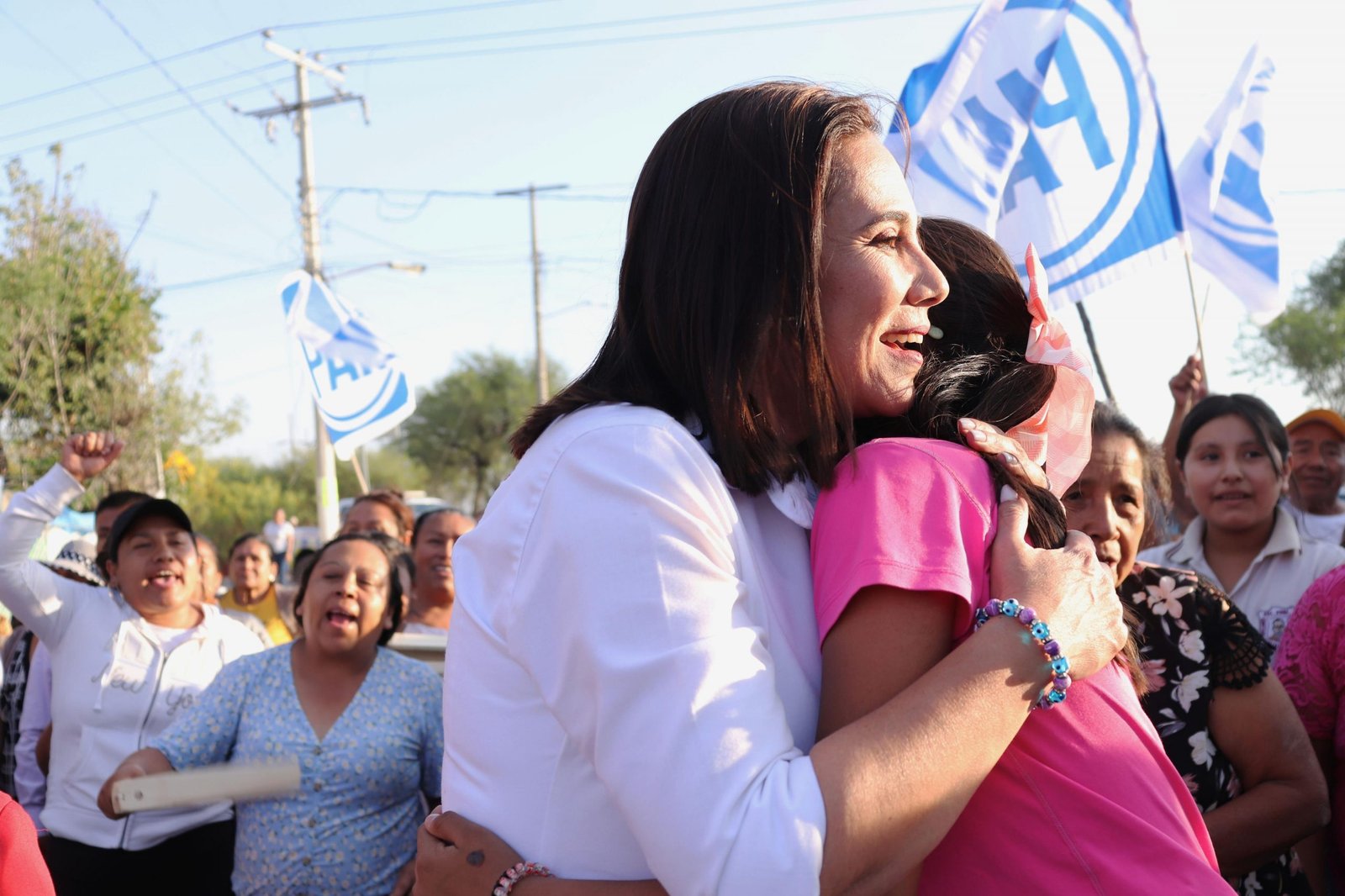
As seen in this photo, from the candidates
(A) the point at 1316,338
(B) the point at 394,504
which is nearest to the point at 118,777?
(B) the point at 394,504

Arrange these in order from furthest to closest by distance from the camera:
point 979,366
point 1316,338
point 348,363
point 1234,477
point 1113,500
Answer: point 1316,338
point 348,363
point 1234,477
point 1113,500
point 979,366

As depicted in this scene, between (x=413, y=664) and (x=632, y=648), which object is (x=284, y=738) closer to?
(x=413, y=664)

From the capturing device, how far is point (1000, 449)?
1557 mm

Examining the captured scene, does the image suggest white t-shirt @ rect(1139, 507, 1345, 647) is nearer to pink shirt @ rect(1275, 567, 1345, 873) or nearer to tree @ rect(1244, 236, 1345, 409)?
pink shirt @ rect(1275, 567, 1345, 873)

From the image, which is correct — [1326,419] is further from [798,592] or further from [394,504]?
[798,592]

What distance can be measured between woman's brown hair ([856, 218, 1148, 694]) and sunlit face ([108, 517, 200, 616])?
3.95m

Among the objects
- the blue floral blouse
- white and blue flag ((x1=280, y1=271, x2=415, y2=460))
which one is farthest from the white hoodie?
white and blue flag ((x1=280, y1=271, x2=415, y2=460))

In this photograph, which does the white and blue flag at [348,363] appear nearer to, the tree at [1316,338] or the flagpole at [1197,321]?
the flagpole at [1197,321]

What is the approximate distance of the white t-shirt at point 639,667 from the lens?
119 cm

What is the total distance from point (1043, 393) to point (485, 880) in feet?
3.51

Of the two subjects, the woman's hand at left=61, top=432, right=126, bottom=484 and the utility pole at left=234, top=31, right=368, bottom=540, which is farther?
the utility pole at left=234, top=31, right=368, bottom=540

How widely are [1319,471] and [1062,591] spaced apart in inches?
229

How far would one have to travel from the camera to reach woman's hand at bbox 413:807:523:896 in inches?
56.2

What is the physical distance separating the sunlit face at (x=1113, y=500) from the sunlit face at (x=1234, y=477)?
1.57 m
